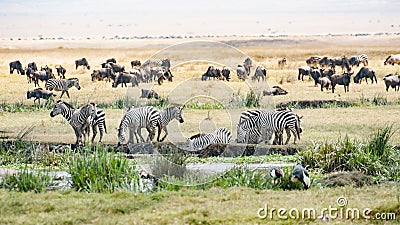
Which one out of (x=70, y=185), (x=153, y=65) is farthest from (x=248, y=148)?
(x=153, y=65)

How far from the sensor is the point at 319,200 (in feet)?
34.1

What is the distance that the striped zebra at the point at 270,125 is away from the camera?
18.2 meters

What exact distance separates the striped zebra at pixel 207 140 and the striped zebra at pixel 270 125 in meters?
0.34

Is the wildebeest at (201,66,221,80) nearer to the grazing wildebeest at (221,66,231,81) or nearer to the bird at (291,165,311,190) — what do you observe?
the grazing wildebeest at (221,66,231,81)

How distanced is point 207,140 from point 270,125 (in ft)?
6.09

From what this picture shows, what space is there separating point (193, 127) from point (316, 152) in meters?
7.22

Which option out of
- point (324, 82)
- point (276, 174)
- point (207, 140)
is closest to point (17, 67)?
point (324, 82)

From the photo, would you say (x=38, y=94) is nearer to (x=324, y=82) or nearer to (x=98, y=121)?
(x=98, y=121)

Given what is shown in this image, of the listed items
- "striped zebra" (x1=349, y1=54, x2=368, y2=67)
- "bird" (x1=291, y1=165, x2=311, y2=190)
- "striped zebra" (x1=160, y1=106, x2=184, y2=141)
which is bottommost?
"bird" (x1=291, y1=165, x2=311, y2=190)

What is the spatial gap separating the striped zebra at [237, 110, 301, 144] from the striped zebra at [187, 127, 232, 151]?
0.34 m

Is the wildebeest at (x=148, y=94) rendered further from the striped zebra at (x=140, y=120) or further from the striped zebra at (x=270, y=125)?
the striped zebra at (x=270, y=125)

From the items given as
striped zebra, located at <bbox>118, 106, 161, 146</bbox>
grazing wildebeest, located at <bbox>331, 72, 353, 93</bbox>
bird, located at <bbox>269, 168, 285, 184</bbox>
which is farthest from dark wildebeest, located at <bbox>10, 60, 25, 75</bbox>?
bird, located at <bbox>269, 168, 285, 184</bbox>

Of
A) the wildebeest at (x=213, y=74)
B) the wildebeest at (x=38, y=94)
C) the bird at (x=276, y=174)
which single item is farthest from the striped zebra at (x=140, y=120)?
the wildebeest at (x=213, y=74)

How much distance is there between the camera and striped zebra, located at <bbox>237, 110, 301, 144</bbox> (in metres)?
18.2
